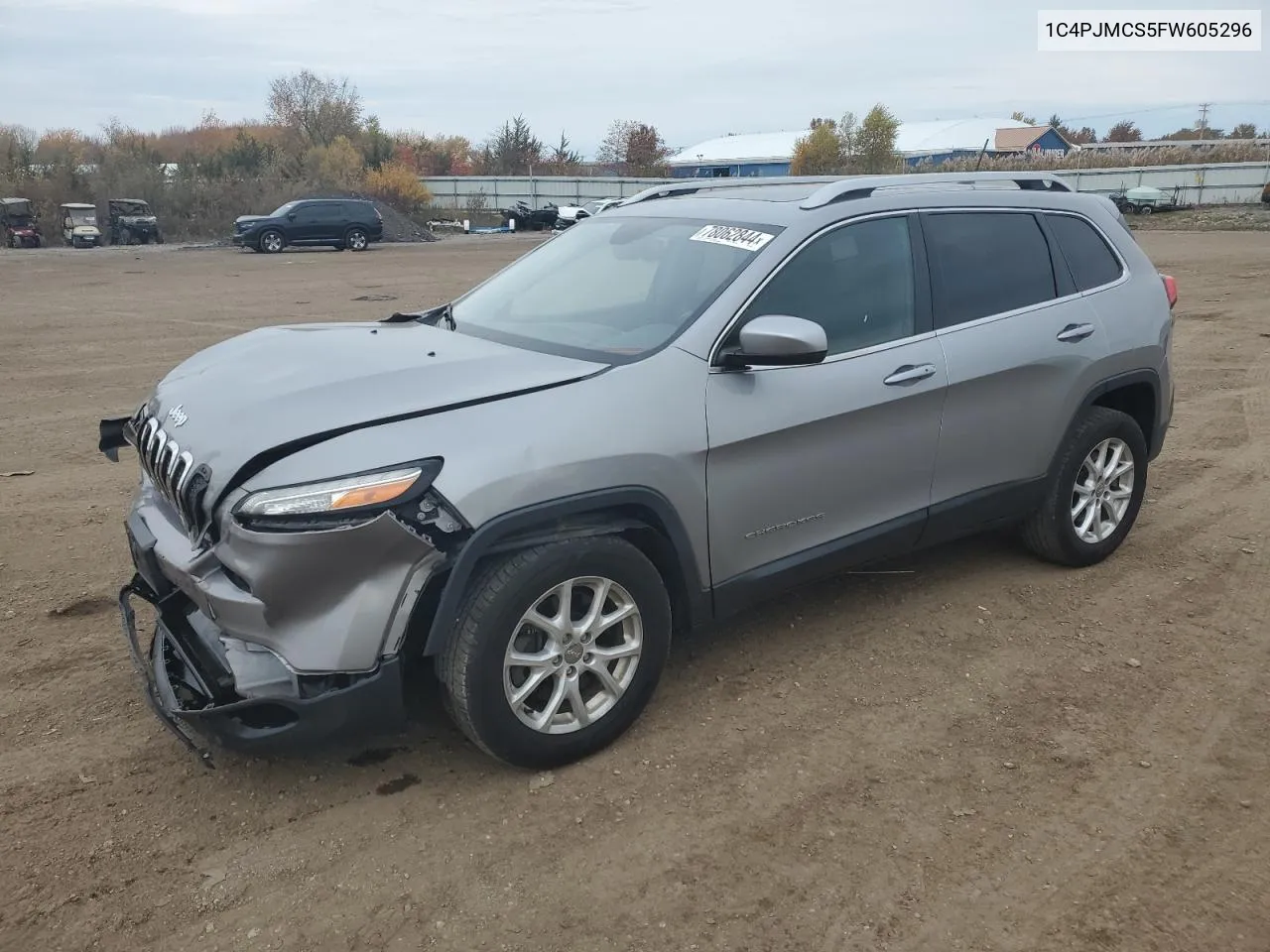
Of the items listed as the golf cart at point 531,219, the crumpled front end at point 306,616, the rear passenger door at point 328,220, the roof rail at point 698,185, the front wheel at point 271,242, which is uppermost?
the golf cart at point 531,219

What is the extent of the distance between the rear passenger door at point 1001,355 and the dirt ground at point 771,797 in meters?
0.60

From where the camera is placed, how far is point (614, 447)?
3.17 meters

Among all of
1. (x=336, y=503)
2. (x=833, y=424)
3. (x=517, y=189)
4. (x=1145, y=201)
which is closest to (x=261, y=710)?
(x=336, y=503)

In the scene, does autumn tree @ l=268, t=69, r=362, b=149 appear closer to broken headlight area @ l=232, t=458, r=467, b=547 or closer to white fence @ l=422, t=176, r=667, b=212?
white fence @ l=422, t=176, r=667, b=212

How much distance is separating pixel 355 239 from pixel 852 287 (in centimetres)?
3222

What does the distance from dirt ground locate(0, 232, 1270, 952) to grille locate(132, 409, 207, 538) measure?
880 mm

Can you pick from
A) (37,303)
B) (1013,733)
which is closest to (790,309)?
(1013,733)

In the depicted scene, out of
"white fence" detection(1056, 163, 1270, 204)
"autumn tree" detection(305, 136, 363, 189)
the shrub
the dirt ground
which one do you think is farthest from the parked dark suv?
"white fence" detection(1056, 163, 1270, 204)

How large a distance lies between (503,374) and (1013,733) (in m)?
2.20

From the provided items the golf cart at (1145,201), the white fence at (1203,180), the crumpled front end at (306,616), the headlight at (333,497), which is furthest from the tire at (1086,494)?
the white fence at (1203,180)

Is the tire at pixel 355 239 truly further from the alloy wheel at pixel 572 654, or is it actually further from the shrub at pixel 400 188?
the alloy wheel at pixel 572 654

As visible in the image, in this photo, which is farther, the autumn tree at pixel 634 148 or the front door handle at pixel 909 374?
the autumn tree at pixel 634 148

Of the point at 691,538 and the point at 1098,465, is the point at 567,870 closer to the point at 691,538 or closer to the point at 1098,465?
the point at 691,538

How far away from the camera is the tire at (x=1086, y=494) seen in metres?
4.70
